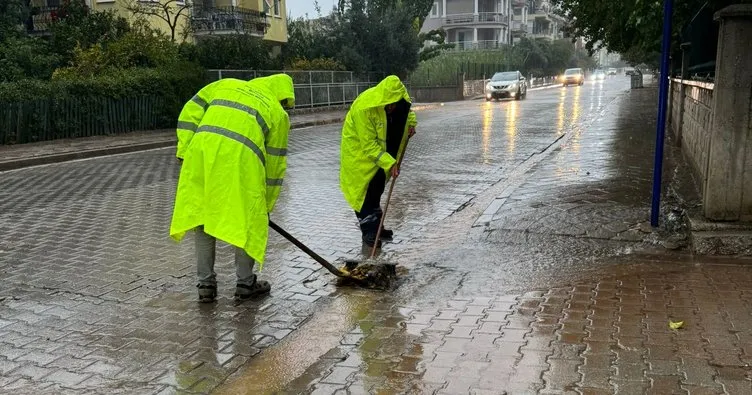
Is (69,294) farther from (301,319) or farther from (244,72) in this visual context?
(244,72)

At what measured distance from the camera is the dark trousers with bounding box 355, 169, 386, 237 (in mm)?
5945

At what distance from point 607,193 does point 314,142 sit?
9.74m

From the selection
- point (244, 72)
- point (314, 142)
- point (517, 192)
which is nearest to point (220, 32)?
point (244, 72)

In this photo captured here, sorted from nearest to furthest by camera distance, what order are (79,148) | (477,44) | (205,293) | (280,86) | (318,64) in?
(205,293) < (280,86) < (79,148) < (318,64) < (477,44)

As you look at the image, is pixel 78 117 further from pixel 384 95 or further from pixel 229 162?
pixel 229 162

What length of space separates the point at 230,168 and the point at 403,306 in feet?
4.92

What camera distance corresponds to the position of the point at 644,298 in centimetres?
440

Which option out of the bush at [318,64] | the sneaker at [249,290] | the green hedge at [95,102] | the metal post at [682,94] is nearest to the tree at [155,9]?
the green hedge at [95,102]

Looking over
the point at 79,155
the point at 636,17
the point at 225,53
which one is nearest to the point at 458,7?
the point at 225,53

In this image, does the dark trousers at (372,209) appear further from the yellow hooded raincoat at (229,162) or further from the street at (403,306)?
the yellow hooded raincoat at (229,162)

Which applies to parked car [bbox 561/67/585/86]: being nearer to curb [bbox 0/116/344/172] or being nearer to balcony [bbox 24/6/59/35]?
balcony [bbox 24/6/59/35]

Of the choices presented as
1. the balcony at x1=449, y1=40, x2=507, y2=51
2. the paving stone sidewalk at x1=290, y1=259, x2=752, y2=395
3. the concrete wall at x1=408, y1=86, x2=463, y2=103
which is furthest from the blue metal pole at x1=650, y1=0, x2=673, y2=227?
the balcony at x1=449, y1=40, x2=507, y2=51

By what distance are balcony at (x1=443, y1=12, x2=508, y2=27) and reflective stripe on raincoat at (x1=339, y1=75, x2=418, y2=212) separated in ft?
229

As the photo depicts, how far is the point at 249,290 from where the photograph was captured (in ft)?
15.1
